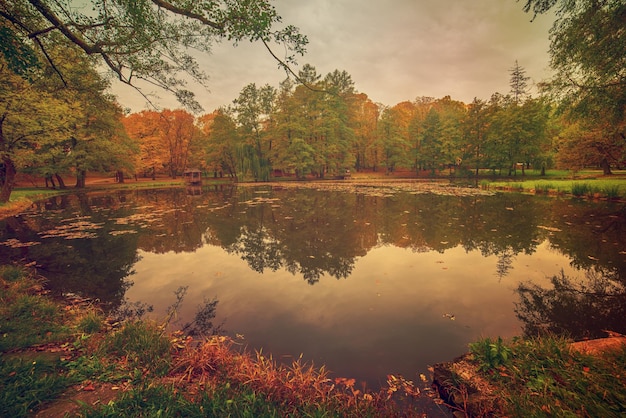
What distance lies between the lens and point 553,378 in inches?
94.7

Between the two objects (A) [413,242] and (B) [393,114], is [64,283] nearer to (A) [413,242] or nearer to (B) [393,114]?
(A) [413,242]

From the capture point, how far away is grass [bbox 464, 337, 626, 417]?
2.05 meters

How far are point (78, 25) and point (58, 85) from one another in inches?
184

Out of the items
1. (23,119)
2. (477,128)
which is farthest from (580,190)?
(23,119)

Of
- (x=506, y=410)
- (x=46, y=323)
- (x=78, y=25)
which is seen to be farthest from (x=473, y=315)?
(x=78, y=25)

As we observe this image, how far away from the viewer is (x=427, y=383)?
9.41 feet

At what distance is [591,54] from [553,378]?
495 inches

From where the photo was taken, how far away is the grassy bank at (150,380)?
2254mm

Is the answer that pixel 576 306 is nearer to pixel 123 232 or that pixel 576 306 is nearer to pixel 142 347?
pixel 142 347

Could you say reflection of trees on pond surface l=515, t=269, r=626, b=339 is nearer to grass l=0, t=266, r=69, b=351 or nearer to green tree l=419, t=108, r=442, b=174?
grass l=0, t=266, r=69, b=351

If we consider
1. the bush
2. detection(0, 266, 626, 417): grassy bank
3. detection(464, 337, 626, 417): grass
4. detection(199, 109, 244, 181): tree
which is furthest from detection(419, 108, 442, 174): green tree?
the bush

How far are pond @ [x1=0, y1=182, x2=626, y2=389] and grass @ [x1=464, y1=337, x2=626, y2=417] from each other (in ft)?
2.36

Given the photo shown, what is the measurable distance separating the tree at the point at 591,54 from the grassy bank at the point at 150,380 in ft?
34.2

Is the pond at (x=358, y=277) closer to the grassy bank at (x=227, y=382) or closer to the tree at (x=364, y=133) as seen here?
the grassy bank at (x=227, y=382)
